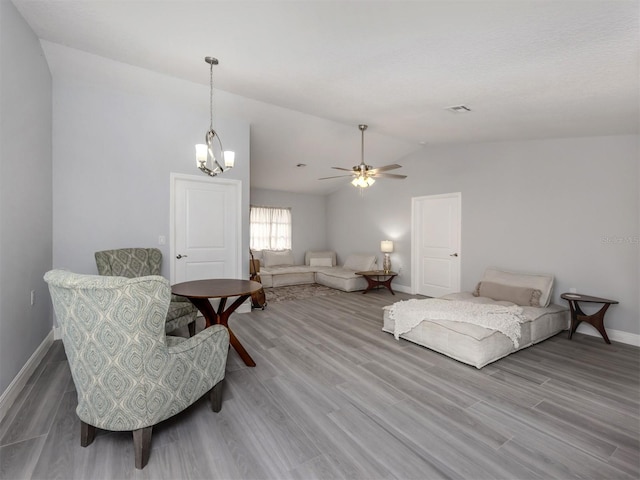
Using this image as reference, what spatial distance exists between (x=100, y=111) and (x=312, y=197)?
5589 mm

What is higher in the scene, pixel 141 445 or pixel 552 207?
pixel 552 207

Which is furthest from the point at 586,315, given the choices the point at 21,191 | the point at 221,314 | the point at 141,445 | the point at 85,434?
the point at 21,191

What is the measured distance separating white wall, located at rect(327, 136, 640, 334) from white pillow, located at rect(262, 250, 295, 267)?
323 cm

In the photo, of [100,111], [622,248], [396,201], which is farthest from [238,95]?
[622,248]

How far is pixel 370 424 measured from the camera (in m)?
1.98

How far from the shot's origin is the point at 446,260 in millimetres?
5695

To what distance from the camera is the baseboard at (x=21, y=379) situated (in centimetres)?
206

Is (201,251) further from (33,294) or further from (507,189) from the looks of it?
(507,189)

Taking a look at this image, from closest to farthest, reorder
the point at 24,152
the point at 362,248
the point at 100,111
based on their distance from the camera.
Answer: the point at 24,152 < the point at 100,111 < the point at 362,248

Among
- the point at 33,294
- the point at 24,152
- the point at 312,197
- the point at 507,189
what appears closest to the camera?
the point at 24,152

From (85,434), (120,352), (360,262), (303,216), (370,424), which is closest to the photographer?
(120,352)

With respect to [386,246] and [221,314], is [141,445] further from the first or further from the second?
[386,246]

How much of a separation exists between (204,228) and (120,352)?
304cm

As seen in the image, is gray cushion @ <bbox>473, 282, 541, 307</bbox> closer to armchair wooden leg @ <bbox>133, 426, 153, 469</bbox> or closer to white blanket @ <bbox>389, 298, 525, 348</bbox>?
white blanket @ <bbox>389, 298, 525, 348</bbox>
